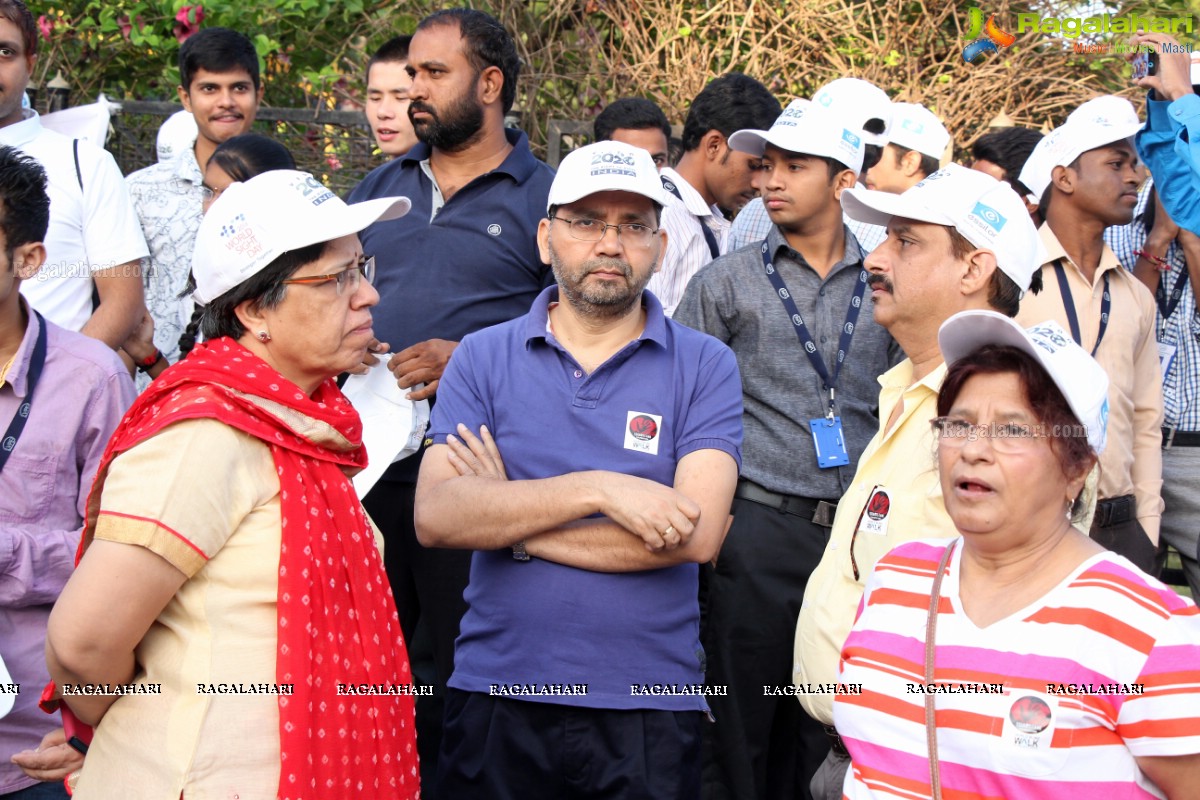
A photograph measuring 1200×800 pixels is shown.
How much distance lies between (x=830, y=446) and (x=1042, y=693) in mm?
1947

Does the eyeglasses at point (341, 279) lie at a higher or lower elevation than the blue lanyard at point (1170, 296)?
higher

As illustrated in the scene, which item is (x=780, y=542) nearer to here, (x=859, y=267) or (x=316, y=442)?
(x=859, y=267)

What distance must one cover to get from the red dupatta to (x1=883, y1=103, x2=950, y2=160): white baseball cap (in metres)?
4.26

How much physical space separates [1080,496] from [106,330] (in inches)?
129

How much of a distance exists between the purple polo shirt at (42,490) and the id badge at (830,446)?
222 centimetres

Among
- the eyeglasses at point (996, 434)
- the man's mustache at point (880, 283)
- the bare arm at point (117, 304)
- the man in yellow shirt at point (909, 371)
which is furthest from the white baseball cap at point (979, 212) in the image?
the bare arm at point (117, 304)

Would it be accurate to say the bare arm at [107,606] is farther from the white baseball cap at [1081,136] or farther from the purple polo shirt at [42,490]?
the white baseball cap at [1081,136]

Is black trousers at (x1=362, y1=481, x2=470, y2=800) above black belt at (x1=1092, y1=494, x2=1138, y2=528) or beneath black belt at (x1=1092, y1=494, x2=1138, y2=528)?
beneath

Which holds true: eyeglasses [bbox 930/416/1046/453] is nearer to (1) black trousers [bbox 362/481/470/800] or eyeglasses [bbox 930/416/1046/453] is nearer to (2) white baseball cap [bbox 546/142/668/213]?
(2) white baseball cap [bbox 546/142/668/213]

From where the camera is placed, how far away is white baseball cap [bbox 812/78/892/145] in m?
4.74

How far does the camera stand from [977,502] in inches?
92.7

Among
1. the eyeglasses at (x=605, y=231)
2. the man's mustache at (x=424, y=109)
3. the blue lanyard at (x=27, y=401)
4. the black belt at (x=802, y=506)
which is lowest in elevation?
the black belt at (x=802, y=506)

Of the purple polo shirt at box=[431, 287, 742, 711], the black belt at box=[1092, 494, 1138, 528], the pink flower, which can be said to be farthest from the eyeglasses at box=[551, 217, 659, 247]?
the pink flower

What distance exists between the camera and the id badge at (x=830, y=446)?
160 inches
